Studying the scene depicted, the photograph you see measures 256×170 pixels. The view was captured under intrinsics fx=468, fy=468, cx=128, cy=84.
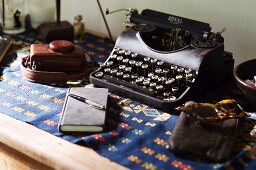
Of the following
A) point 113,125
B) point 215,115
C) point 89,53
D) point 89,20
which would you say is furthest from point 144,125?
point 89,20

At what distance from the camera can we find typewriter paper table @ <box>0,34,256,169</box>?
1191 millimetres

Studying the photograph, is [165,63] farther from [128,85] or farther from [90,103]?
[90,103]

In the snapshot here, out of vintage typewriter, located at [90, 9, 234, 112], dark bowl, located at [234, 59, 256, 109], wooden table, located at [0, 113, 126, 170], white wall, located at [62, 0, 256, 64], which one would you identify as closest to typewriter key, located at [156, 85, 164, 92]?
vintage typewriter, located at [90, 9, 234, 112]

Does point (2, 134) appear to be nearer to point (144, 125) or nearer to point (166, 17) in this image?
point (144, 125)

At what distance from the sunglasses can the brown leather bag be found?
0.45 meters

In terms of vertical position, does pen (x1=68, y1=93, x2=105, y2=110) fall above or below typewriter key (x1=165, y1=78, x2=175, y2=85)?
below

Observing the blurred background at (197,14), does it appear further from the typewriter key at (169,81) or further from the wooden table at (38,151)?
the wooden table at (38,151)

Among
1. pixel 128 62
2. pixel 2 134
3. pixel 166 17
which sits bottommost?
pixel 2 134

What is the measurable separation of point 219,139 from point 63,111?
0.46 metres

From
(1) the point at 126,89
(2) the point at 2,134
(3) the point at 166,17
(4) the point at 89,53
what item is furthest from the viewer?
(4) the point at 89,53

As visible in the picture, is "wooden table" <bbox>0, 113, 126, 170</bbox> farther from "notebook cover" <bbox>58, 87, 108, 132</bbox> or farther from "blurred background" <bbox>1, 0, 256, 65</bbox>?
"blurred background" <bbox>1, 0, 256, 65</bbox>

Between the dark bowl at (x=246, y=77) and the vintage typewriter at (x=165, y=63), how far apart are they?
0.10 meters

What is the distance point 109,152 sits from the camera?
122 cm

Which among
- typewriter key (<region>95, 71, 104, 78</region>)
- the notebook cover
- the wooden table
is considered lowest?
the wooden table
